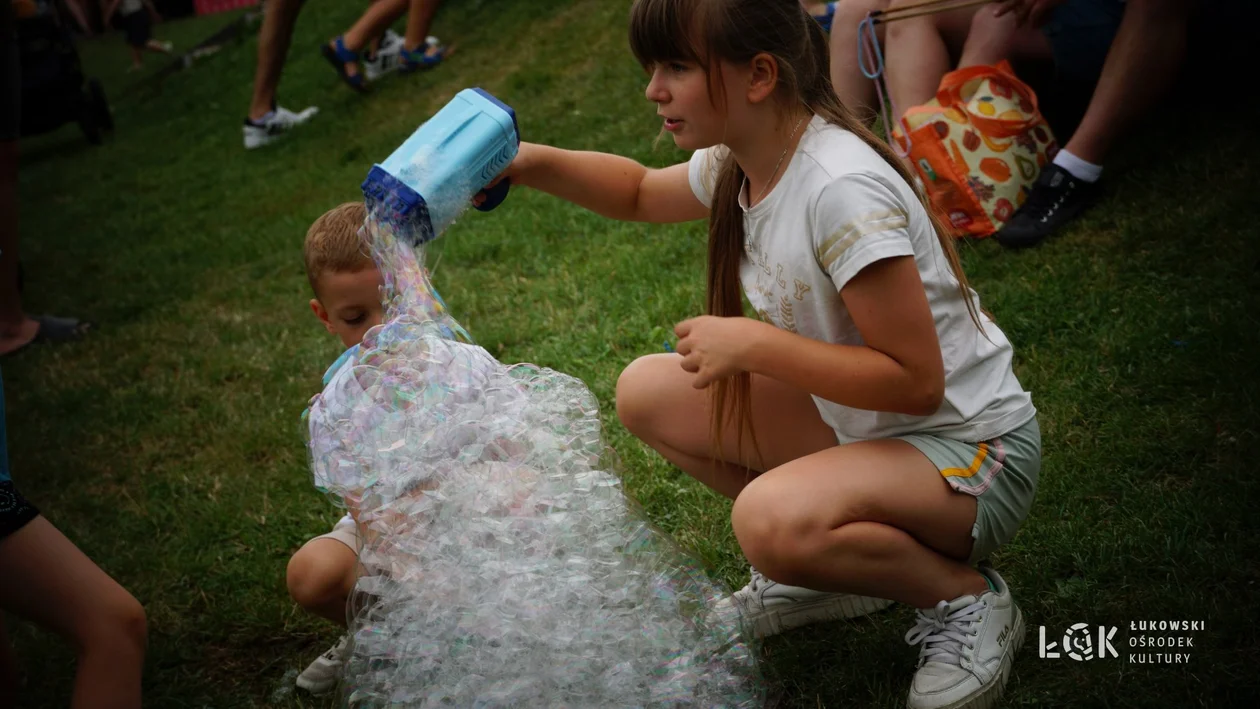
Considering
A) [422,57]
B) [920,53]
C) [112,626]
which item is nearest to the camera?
[112,626]

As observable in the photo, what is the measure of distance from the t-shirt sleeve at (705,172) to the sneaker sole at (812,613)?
0.82 m

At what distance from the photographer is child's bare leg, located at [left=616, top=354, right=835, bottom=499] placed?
6.49 feet

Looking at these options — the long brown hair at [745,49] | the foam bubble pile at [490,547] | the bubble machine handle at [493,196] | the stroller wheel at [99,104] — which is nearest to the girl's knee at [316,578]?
the foam bubble pile at [490,547]

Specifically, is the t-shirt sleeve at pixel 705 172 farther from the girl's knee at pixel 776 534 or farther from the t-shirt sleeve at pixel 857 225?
the girl's knee at pixel 776 534

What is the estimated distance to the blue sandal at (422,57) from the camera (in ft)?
22.6

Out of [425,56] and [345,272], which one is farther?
[425,56]

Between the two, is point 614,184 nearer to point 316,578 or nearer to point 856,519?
point 856,519

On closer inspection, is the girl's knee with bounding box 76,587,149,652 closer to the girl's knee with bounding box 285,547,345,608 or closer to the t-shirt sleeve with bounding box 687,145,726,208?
the girl's knee with bounding box 285,547,345,608

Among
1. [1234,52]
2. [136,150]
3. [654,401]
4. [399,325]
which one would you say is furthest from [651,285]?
[136,150]

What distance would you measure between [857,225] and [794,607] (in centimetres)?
87

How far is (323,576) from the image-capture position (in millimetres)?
2045

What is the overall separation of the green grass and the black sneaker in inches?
2.3

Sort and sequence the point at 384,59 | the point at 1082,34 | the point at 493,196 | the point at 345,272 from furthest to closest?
1. the point at 384,59
2. the point at 1082,34
3. the point at 345,272
4. the point at 493,196
